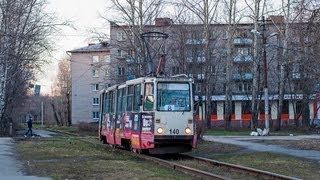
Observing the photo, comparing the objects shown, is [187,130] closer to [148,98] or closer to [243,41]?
[148,98]

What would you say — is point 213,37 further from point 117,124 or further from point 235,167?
point 235,167

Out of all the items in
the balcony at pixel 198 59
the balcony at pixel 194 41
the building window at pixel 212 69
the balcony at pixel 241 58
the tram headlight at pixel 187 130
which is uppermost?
the balcony at pixel 194 41

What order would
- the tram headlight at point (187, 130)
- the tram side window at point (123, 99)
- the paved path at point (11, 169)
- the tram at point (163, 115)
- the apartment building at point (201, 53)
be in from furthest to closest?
the apartment building at point (201, 53)
the tram side window at point (123, 99)
the tram headlight at point (187, 130)
the tram at point (163, 115)
the paved path at point (11, 169)

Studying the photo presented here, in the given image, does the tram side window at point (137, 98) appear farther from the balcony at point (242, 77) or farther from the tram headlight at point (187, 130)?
the balcony at point (242, 77)

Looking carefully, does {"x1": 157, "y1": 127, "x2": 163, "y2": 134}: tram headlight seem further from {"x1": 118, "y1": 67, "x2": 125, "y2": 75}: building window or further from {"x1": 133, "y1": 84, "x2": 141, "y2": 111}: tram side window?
{"x1": 118, "y1": 67, "x2": 125, "y2": 75}: building window

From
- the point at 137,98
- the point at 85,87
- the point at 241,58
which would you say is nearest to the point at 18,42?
the point at 137,98

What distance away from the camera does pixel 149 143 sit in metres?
22.8

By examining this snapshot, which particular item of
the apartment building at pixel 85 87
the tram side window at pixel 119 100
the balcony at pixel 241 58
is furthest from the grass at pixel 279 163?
the apartment building at pixel 85 87

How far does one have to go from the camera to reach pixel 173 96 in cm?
2316

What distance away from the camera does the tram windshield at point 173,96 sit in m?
22.9

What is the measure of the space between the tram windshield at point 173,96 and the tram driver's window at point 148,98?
0.27 meters

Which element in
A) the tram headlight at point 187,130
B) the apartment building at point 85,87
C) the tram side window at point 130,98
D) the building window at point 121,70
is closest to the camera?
the tram headlight at point 187,130

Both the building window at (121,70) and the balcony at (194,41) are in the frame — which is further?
the building window at (121,70)

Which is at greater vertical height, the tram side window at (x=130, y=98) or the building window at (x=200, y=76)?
the building window at (x=200, y=76)
